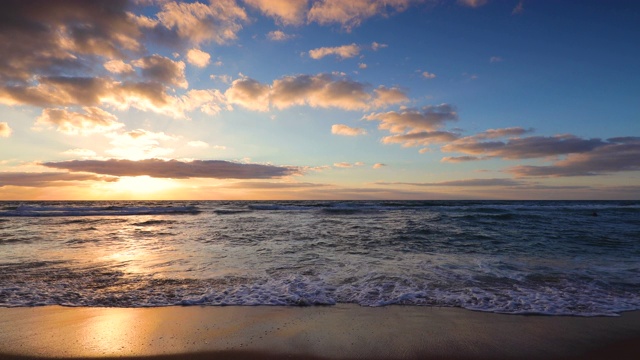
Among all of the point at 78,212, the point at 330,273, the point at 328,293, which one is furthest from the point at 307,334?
the point at 78,212

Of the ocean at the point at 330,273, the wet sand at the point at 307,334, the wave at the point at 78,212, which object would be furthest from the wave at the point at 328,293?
the wave at the point at 78,212

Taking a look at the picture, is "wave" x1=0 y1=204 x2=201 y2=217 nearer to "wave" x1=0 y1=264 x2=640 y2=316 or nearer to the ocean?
the ocean

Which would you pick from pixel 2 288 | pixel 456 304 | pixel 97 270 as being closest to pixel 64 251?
pixel 97 270

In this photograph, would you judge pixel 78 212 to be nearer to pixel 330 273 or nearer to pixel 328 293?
pixel 330 273

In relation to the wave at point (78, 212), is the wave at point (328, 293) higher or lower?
higher

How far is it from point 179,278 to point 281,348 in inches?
177

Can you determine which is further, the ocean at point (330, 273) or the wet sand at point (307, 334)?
the ocean at point (330, 273)

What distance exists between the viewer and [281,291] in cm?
682

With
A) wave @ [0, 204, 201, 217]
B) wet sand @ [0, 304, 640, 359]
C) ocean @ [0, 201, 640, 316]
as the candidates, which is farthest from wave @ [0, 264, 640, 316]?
wave @ [0, 204, 201, 217]

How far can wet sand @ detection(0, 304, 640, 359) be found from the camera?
4.23 m

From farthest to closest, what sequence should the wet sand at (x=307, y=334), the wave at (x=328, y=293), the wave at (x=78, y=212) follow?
the wave at (x=78, y=212)
the wave at (x=328, y=293)
the wet sand at (x=307, y=334)

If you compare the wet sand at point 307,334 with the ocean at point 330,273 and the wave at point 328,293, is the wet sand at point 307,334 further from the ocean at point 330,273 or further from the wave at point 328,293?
the ocean at point 330,273

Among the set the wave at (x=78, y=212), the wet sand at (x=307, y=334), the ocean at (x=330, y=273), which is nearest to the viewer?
the wet sand at (x=307, y=334)

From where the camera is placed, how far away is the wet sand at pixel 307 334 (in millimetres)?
4227
